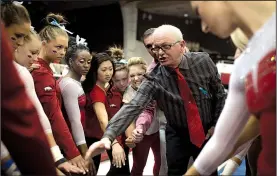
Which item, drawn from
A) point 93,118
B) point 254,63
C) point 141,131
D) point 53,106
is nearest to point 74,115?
point 53,106

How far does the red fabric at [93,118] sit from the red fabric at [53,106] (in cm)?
56

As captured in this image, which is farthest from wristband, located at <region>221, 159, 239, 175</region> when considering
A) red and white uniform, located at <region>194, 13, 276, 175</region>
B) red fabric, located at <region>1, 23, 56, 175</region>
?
red fabric, located at <region>1, 23, 56, 175</region>

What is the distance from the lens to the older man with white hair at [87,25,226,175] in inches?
79.0

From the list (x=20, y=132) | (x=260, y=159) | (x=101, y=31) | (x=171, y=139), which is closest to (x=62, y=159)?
(x=20, y=132)

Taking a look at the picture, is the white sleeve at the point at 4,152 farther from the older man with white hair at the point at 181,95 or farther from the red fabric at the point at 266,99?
the older man with white hair at the point at 181,95

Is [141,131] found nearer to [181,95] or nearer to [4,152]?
[181,95]

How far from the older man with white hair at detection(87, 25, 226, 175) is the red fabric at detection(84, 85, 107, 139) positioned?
0.64 m

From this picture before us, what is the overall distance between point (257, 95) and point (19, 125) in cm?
52

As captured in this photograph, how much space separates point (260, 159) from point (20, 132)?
562mm

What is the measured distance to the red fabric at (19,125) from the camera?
94cm

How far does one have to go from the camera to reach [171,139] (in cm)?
223

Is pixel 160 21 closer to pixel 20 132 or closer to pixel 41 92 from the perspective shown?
pixel 41 92

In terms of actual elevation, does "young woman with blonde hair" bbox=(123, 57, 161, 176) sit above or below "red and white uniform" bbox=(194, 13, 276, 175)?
below

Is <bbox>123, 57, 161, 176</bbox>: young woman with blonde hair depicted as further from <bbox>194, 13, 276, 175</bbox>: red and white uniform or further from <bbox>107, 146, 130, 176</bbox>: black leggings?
<bbox>194, 13, 276, 175</bbox>: red and white uniform
